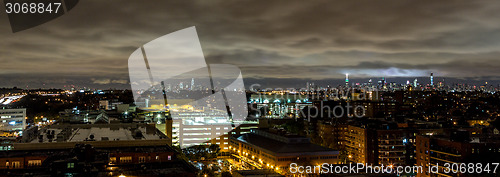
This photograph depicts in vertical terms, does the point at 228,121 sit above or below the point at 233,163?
above

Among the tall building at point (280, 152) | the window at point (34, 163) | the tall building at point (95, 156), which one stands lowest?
the tall building at point (280, 152)

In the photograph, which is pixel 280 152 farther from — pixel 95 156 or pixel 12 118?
pixel 12 118

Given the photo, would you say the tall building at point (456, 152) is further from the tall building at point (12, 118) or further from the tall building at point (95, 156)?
the tall building at point (12, 118)

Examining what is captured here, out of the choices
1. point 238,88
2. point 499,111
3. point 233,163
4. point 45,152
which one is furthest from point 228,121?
point 499,111

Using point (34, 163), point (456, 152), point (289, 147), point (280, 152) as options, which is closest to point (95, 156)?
point (34, 163)

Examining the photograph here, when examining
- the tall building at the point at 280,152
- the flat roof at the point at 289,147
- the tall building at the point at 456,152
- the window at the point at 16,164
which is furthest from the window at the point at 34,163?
the tall building at the point at 456,152

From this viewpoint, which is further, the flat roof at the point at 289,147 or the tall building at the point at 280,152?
the flat roof at the point at 289,147

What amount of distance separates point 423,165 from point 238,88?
31846 mm

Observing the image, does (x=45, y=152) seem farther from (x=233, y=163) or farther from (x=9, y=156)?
(x=233, y=163)

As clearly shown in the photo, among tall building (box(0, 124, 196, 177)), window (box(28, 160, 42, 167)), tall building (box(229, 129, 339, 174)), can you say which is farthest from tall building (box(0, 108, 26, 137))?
window (box(28, 160, 42, 167))

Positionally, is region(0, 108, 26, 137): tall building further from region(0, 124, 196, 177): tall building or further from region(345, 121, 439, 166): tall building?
region(345, 121, 439, 166): tall building

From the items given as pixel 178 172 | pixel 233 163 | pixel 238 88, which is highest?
pixel 238 88

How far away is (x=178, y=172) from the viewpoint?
709 cm

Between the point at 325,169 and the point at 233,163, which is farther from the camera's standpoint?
the point at 233,163
